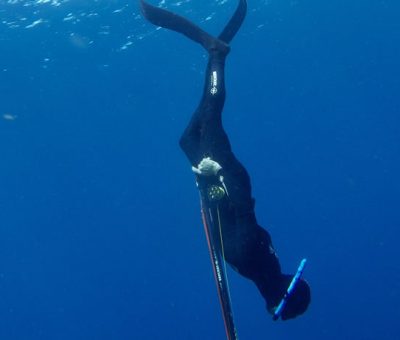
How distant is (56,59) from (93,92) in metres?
8.62

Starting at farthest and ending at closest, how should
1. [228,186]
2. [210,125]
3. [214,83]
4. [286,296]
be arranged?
[214,83]
[210,125]
[228,186]
[286,296]

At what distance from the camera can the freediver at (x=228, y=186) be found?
5.70 metres

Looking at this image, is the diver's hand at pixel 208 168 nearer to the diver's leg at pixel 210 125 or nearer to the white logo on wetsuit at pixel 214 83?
the diver's leg at pixel 210 125

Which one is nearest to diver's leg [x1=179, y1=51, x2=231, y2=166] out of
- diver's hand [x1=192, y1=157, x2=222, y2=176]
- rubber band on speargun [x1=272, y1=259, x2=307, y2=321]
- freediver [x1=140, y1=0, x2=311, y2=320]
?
freediver [x1=140, y1=0, x2=311, y2=320]

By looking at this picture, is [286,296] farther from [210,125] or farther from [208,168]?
[210,125]

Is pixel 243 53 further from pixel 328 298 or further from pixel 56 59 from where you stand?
pixel 328 298

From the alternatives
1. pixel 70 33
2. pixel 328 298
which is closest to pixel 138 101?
pixel 70 33

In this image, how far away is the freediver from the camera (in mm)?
5703

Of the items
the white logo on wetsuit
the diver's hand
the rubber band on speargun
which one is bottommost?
the rubber band on speargun

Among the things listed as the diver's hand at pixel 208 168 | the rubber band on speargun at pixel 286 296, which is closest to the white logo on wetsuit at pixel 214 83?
the diver's hand at pixel 208 168

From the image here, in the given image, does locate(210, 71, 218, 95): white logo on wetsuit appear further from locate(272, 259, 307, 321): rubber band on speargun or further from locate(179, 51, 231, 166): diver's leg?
locate(272, 259, 307, 321): rubber band on speargun

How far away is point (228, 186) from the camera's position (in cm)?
600

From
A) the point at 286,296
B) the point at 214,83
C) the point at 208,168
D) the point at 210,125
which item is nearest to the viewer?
the point at 286,296

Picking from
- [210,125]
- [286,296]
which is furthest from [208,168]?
[286,296]
